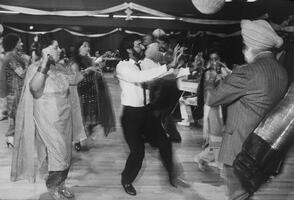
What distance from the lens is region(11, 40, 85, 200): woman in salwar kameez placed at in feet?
7.81

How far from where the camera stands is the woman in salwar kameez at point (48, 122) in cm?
238

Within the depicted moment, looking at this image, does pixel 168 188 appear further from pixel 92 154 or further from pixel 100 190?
pixel 92 154

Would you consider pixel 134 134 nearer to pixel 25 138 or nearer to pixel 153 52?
pixel 153 52

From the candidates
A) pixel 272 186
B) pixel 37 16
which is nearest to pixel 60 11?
pixel 37 16

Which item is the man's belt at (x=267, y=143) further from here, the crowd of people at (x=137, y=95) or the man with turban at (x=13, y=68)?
the man with turban at (x=13, y=68)

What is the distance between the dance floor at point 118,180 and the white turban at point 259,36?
144cm

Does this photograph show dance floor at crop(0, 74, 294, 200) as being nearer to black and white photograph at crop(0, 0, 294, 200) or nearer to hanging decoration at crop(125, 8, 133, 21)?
black and white photograph at crop(0, 0, 294, 200)

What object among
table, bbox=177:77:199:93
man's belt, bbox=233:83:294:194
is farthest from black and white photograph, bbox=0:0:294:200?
table, bbox=177:77:199:93

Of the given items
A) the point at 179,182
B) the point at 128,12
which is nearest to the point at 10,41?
the point at 128,12

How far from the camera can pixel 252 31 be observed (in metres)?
1.85

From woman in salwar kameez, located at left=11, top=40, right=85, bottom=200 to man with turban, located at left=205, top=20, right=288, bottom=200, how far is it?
1.09 meters

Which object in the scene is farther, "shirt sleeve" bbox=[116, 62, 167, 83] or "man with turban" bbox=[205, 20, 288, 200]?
"shirt sleeve" bbox=[116, 62, 167, 83]

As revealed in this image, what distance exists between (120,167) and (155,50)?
1220mm

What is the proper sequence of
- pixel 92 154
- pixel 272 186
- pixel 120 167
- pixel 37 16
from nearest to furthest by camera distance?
1. pixel 37 16
2. pixel 272 186
3. pixel 120 167
4. pixel 92 154
